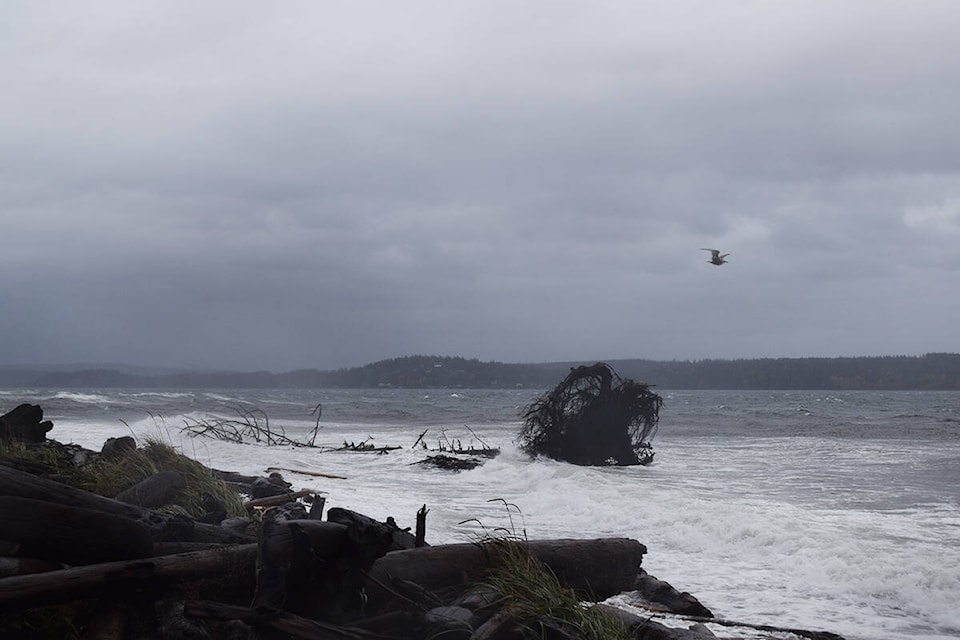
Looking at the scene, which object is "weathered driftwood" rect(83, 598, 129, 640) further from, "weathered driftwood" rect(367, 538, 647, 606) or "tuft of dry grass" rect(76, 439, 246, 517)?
"tuft of dry grass" rect(76, 439, 246, 517)

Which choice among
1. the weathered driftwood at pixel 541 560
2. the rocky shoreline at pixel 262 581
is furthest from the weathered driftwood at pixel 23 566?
the weathered driftwood at pixel 541 560

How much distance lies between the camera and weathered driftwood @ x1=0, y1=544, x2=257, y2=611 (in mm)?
4375

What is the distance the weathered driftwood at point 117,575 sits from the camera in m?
4.38

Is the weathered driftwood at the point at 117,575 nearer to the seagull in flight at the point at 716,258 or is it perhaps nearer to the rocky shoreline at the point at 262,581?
the rocky shoreline at the point at 262,581

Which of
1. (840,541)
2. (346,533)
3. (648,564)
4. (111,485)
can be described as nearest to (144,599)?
(346,533)

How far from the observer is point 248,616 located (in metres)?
4.55

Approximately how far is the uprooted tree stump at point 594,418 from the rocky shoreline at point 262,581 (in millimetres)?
19526

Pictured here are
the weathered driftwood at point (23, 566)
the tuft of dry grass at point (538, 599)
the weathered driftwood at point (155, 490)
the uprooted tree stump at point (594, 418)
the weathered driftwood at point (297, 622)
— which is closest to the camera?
the weathered driftwood at point (297, 622)

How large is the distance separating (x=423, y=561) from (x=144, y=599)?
163cm

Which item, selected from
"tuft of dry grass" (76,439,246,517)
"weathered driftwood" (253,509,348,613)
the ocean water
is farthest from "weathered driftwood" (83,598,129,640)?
"tuft of dry grass" (76,439,246,517)

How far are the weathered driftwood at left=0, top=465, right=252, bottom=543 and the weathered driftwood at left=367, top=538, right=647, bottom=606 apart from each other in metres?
1.31

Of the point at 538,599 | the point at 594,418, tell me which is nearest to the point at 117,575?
the point at 538,599

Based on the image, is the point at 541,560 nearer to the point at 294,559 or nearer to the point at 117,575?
the point at 294,559

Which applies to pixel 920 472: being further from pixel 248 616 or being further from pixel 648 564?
pixel 248 616
